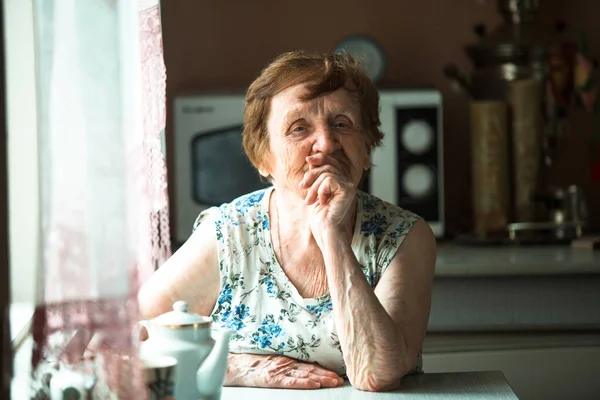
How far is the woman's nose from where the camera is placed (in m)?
1.75

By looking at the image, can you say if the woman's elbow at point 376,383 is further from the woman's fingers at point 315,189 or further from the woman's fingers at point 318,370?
the woman's fingers at point 315,189

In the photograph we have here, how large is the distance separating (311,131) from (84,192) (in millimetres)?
962

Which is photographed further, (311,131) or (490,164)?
(490,164)

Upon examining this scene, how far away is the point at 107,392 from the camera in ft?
3.06

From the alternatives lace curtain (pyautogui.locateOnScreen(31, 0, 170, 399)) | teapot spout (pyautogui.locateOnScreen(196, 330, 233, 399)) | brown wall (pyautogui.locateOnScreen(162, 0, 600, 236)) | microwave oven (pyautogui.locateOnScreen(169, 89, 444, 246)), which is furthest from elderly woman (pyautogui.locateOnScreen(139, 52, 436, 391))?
brown wall (pyautogui.locateOnScreen(162, 0, 600, 236))

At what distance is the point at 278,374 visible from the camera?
1.61m

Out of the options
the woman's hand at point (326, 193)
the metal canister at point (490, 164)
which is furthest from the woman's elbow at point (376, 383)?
the metal canister at point (490, 164)

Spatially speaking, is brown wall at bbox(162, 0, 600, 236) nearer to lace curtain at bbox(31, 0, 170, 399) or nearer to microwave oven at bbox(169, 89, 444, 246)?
microwave oven at bbox(169, 89, 444, 246)

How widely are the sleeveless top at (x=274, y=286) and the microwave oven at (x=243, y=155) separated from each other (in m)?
0.89

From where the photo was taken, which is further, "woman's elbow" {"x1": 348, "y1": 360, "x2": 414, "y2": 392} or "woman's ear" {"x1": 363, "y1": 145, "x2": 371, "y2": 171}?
"woman's ear" {"x1": 363, "y1": 145, "x2": 371, "y2": 171}

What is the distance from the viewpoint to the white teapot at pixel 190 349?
50.1 inches

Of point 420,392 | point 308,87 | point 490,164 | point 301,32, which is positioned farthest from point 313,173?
point 301,32

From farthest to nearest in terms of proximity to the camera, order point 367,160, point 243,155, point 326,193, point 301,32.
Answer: point 301,32 → point 243,155 → point 367,160 → point 326,193

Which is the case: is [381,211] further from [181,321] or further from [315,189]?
[181,321]
